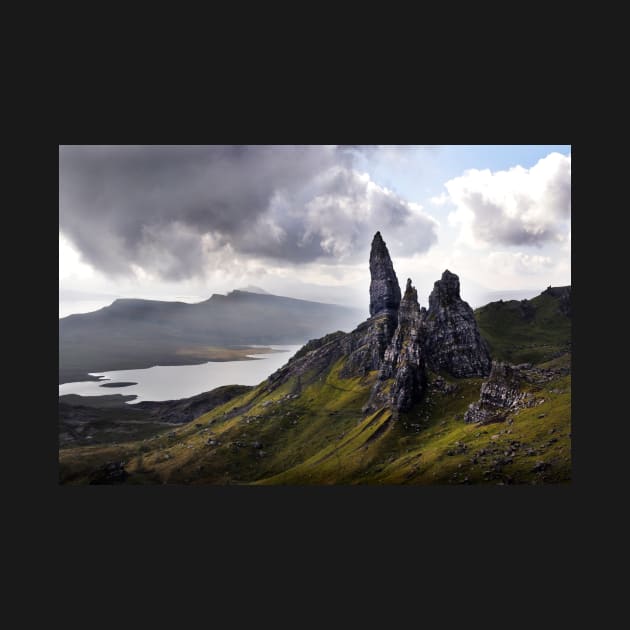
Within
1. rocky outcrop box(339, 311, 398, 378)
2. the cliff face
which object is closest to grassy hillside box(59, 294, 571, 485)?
rocky outcrop box(339, 311, 398, 378)

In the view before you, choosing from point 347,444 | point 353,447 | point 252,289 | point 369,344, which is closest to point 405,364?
point 347,444

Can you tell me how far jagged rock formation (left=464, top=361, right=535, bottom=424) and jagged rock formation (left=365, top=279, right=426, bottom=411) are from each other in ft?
41.8

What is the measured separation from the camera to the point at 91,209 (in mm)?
59406

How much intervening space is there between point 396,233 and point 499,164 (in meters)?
16.9

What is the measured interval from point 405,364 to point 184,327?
Result: 142ft

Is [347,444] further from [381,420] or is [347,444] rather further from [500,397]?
[500,397]

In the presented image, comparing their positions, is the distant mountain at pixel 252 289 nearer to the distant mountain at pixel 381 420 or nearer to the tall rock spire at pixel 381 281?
the distant mountain at pixel 381 420

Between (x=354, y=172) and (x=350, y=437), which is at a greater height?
(x=354, y=172)

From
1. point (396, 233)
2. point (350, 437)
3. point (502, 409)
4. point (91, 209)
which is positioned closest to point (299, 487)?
point (350, 437)

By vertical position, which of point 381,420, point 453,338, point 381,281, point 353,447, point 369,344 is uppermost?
point 381,281

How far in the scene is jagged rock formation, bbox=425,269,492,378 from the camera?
90.8m

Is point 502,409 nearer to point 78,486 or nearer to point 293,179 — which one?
point 293,179

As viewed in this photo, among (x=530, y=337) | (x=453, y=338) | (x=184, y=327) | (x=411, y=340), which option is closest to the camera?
(x=184, y=327)

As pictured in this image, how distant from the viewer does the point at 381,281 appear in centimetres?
9444
